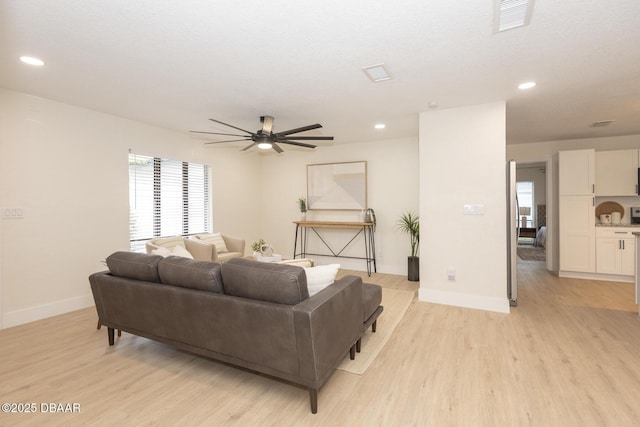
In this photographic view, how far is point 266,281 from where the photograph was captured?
1.97m

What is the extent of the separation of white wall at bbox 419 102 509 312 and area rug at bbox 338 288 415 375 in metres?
0.35

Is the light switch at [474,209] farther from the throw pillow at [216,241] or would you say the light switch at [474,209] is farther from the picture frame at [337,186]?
the throw pillow at [216,241]

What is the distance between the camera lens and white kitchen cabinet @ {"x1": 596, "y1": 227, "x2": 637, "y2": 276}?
4.90 m

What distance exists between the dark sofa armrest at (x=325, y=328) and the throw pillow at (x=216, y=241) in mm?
3238

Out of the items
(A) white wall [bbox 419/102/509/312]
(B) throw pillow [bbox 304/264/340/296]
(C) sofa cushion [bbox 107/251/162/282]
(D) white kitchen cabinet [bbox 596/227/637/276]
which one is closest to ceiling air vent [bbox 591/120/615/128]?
(D) white kitchen cabinet [bbox 596/227/637/276]

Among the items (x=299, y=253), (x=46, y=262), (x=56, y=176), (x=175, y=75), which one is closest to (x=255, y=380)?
(x=175, y=75)

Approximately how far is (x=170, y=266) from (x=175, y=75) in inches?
70.2

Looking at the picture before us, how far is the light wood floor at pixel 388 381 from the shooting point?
184cm

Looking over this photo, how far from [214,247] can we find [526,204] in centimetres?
1056

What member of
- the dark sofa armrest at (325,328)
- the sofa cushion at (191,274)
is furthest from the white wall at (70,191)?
the dark sofa armrest at (325,328)

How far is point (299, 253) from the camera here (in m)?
6.68

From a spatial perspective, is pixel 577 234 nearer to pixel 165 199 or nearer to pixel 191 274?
pixel 191 274

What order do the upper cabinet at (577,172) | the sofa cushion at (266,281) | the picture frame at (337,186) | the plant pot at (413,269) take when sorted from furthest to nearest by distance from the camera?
the picture frame at (337,186) < the upper cabinet at (577,172) < the plant pot at (413,269) < the sofa cushion at (266,281)

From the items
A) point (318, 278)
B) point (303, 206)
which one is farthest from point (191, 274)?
point (303, 206)
